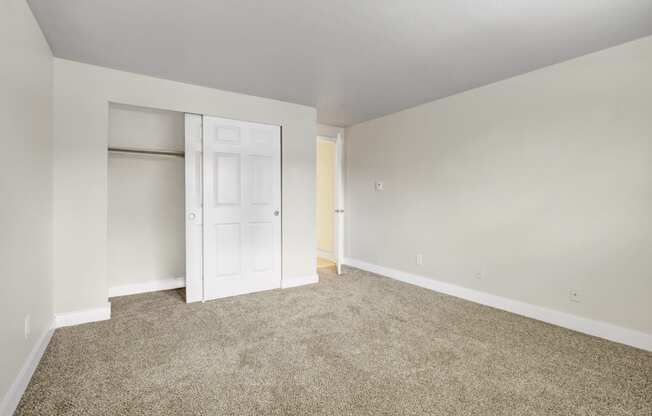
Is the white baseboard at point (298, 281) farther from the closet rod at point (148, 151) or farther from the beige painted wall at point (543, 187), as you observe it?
the closet rod at point (148, 151)

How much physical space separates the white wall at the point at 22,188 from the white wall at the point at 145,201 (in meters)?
1.14

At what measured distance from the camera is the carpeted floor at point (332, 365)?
5.92 feet

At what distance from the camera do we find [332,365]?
2217 millimetres

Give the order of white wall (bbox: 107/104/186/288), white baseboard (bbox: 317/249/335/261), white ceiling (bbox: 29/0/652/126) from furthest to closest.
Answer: white baseboard (bbox: 317/249/335/261) → white wall (bbox: 107/104/186/288) → white ceiling (bbox: 29/0/652/126)

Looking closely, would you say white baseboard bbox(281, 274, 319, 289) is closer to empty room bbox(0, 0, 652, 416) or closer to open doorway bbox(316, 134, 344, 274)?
empty room bbox(0, 0, 652, 416)

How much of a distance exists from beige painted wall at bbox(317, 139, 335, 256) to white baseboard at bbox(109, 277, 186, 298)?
9.08 feet

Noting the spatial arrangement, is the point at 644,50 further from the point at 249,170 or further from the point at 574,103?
the point at 249,170

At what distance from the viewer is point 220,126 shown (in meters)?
3.68

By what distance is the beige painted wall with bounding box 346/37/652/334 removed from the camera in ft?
8.39

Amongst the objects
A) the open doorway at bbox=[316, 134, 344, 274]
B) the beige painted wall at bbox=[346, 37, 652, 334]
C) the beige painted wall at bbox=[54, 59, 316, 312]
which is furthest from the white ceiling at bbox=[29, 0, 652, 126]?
the open doorway at bbox=[316, 134, 344, 274]

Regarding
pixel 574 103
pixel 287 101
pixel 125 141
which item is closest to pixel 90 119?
pixel 125 141

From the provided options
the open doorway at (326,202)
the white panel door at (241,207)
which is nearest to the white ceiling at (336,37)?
the white panel door at (241,207)

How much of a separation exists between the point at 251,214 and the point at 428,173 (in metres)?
2.36

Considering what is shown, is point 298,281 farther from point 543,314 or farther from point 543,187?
point 543,187
